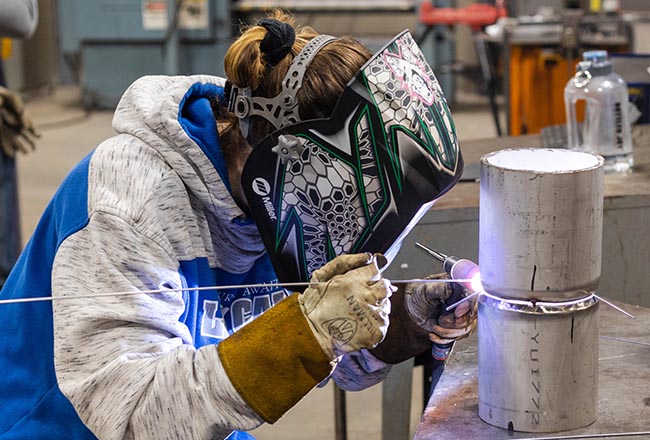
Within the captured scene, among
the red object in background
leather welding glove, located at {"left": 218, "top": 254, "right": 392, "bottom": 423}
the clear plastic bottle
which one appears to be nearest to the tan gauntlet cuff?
leather welding glove, located at {"left": 218, "top": 254, "right": 392, "bottom": 423}

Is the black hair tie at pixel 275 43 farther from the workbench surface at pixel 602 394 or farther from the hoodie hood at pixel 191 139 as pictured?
the workbench surface at pixel 602 394

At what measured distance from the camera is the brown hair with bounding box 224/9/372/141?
128cm

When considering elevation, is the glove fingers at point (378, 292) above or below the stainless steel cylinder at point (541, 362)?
A: above

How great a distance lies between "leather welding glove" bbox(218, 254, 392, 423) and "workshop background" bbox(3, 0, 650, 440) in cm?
195

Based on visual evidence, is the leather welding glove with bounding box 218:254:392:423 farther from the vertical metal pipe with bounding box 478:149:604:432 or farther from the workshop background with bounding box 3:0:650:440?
the workshop background with bounding box 3:0:650:440

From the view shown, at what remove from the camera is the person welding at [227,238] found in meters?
1.17

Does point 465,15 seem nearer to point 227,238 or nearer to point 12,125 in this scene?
point 12,125

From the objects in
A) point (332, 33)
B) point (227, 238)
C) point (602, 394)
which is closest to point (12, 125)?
point (227, 238)

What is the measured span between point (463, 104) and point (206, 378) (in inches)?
294

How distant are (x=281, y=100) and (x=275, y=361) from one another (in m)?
0.36

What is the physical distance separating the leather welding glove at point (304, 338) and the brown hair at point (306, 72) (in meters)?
0.25

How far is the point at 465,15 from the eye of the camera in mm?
7145

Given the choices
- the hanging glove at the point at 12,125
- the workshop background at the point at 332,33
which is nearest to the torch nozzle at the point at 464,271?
the workshop background at the point at 332,33

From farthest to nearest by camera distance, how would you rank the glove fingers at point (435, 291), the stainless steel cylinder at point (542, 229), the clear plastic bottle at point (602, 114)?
the clear plastic bottle at point (602, 114) < the glove fingers at point (435, 291) < the stainless steel cylinder at point (542, 229)
